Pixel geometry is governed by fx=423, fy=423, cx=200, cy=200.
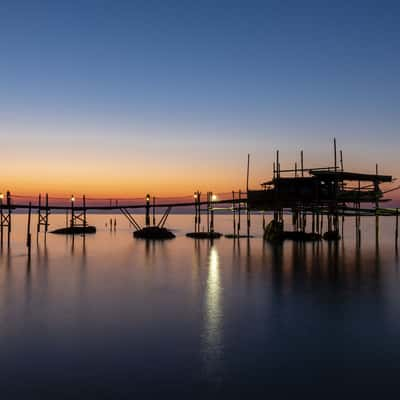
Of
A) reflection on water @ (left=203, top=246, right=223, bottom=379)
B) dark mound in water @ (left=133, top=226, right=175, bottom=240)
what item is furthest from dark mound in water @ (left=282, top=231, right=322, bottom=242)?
reflection on water @ (left=203, top=246, right=223, bottom=379)

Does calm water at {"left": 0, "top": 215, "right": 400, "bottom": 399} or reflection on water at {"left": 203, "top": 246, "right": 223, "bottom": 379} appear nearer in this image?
calm water at {"left": 0, "top": 215, "right": 400, "bottom": 399}

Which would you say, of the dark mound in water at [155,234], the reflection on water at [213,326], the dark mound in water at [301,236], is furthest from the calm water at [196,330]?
the dark mound in water at [155,234]

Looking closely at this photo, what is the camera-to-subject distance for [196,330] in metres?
14.5

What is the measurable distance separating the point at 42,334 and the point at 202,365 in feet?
19.6

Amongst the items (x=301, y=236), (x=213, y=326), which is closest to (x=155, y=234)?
(x=301, y=236)

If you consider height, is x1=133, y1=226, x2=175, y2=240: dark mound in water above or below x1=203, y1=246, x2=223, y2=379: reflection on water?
above

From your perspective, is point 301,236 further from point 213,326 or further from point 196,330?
point 196,330

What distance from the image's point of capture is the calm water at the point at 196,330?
33.2ft

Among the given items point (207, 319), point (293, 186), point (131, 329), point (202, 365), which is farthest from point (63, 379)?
point (293, 186)

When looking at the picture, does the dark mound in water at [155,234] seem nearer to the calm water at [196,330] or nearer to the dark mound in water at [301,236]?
the dark mound in water at [301,236]

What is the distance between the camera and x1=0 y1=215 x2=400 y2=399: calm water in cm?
1011

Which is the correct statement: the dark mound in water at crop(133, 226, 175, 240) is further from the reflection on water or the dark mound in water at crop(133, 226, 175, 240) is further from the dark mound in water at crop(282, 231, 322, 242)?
the reflection on water

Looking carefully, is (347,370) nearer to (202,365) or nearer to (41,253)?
(202,365)

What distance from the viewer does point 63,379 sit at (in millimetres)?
10203
